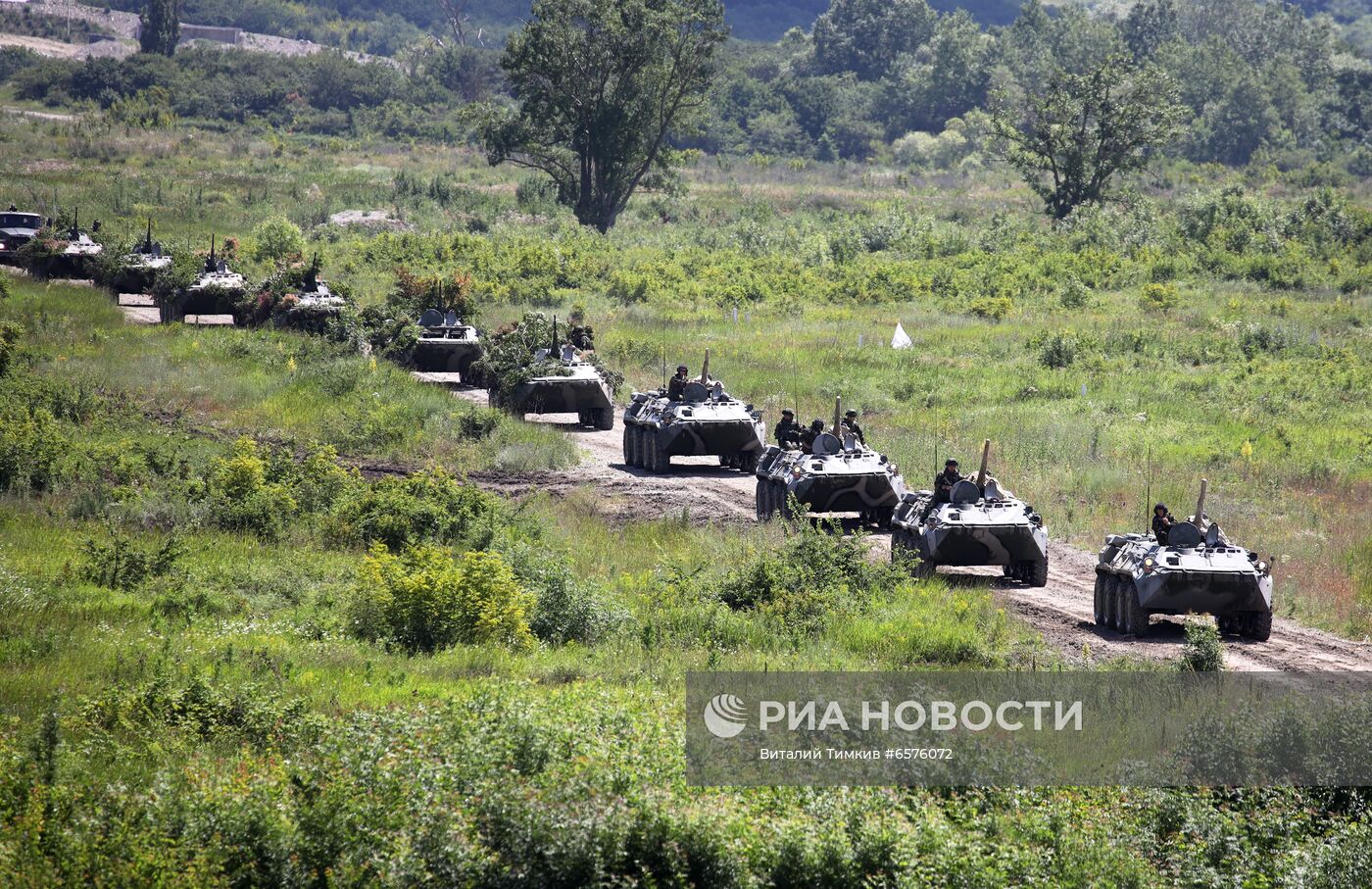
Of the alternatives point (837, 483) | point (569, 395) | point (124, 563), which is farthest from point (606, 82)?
point (124, 563)

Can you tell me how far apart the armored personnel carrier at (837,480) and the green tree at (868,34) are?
360 feet

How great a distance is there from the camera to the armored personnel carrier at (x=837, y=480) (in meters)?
23.3

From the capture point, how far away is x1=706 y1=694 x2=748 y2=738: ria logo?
14.0 metres

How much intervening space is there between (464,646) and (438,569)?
4.24 ft

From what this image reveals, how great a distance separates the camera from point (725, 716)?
47.1 ft

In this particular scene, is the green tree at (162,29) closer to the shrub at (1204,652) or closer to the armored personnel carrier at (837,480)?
the armored personnel carrier at (837,480)

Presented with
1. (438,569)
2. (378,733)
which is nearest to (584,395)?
(438,569)

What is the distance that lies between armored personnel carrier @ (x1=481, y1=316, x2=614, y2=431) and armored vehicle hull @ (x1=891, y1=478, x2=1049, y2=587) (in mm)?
13805

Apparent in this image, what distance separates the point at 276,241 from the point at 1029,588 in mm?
40999

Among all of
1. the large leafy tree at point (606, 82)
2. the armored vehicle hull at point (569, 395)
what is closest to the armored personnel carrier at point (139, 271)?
the armored vehicle hull at point (569, 395)

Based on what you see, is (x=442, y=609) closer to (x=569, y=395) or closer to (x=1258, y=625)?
(x=1258, y=625)

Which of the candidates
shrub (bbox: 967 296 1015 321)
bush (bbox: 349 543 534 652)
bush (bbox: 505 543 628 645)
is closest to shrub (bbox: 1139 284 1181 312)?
shrub (bbox: 967 296 1015 321)

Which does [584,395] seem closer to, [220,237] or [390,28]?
[220,237]

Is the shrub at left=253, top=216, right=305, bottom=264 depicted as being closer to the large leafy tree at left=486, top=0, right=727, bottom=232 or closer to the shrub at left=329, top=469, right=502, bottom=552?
the large leafy tree at left=486, top=0, right=727, bottom=232
